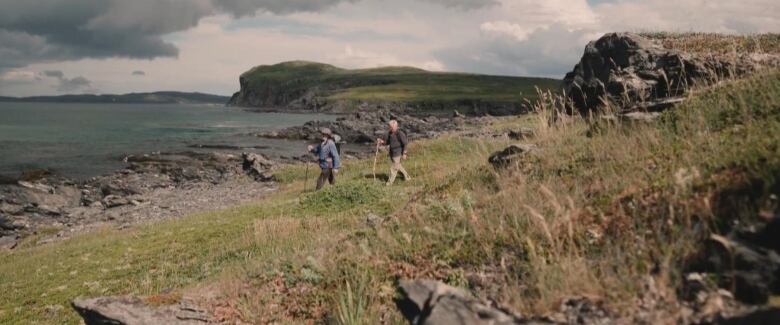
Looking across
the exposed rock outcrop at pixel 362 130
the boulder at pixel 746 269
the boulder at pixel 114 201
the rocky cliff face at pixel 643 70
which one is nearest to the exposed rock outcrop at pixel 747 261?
the boulder at pixel 746 269

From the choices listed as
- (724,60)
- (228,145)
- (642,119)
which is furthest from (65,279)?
(228,145)

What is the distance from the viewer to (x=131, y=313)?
Result: 8336 mm

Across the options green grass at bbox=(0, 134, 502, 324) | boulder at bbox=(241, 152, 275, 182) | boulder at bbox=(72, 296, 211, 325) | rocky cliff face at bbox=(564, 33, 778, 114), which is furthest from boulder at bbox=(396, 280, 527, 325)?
boulder at bbox=(241, 152, 275, 182)

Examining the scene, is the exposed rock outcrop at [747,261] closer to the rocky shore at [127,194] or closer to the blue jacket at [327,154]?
the blue jacket at [327,154]

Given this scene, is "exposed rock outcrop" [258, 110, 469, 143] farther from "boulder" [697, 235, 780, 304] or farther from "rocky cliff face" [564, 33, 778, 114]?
"boulder" [697, 235, 780, 304]

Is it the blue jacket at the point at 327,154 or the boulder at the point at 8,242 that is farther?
the boulder at the point at 8,242

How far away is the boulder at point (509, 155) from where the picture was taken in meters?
12.0

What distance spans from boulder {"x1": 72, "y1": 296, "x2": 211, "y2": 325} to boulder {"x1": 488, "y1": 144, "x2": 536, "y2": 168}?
6786 millimetres

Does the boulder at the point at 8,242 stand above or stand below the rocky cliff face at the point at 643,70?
below

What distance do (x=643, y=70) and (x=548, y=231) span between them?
1133cm

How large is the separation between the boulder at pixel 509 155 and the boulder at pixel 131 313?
22.3 ft

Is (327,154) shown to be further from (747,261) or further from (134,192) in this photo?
(134,192)

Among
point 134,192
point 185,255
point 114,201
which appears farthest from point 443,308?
point 134,192

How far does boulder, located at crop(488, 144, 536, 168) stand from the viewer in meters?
12.0
